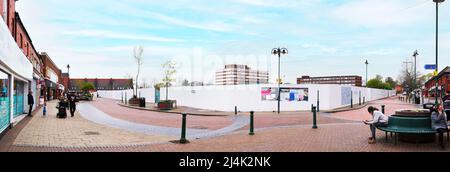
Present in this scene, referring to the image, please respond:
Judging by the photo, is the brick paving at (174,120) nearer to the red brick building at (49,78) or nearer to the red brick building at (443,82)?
the red brick building at (443,82)

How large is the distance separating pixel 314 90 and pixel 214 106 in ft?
28.1

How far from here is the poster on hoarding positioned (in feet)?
83.8

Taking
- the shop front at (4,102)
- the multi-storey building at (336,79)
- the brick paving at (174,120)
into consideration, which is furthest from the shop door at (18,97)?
the multi-storey building at (336,79)

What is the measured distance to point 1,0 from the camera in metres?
15.6

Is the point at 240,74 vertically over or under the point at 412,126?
over

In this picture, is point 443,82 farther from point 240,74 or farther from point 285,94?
Answer: point 240,74

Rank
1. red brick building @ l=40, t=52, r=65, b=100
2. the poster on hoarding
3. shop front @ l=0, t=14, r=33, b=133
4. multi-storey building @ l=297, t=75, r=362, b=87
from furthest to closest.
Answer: multi-storey building @ l=297, t=75, r=362, b=87, red brick building @ l=40, t=52, r=65, b=100, the poster on hoarding, shop front @ l=0, t=14, r=33, b=133

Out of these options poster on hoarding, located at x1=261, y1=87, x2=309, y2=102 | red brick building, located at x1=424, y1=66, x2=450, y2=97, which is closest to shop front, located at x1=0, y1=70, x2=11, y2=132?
red brick building, located at x1=424, y1=66, x2=450, y2=97

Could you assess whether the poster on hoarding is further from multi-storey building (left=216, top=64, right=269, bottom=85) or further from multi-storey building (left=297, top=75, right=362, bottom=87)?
multi-storey building (left=297, top=75, right=362, bottom=87)

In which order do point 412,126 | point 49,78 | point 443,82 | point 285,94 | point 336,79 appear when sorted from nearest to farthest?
point 412,126, point 285,94, point 49,78, point 443,82, point 336,79

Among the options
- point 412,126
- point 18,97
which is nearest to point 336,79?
point 18,97

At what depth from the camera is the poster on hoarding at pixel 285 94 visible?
25531 millimetres

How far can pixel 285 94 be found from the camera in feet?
84.0
